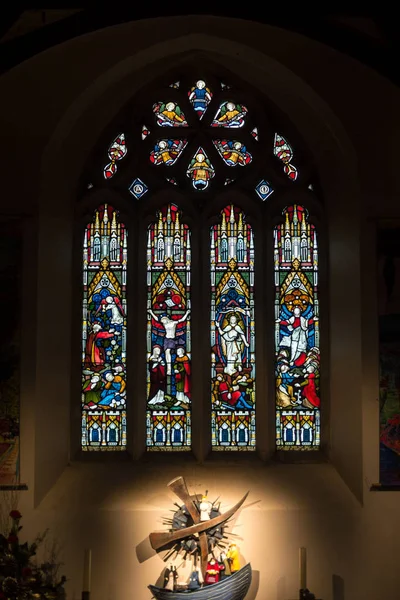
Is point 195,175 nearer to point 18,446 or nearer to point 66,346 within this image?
point 66,346

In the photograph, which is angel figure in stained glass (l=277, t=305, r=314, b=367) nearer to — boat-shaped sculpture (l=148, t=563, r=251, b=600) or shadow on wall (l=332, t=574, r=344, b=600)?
shadow on wall (l=332, t=574, r=344, b=600)

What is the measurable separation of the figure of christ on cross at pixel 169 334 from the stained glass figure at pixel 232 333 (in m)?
0.31

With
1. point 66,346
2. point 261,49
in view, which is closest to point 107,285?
point 66,346

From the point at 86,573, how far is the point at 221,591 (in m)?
1.00

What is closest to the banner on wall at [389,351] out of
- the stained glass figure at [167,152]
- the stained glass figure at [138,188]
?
the stained glass figure at [167,152]

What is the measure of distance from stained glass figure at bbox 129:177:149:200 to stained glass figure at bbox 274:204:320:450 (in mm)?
1233

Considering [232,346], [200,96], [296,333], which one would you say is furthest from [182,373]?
[200,96]

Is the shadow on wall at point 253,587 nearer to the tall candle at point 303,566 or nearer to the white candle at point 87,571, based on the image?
the tall candle at point 303,566

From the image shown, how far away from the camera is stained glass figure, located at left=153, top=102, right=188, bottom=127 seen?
859 centimetres

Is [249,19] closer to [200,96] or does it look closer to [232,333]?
[200,96]

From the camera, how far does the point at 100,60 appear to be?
24.9 feet

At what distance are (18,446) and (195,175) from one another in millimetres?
2885

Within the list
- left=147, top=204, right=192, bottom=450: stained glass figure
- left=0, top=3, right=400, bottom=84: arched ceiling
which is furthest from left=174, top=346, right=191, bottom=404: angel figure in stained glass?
left=0, top=3, right=400, bottom=84: arched ceiling

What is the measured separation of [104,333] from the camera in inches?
321
